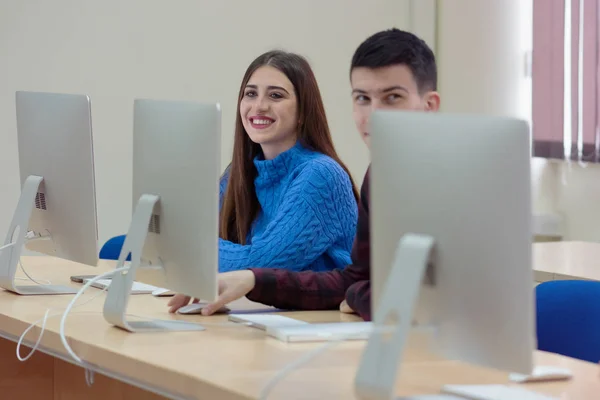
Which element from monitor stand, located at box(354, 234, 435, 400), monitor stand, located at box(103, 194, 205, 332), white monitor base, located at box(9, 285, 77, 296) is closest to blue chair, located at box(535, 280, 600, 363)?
monitor stand, located at box(103, 194, 205, 332)

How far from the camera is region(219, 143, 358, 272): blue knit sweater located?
265cm

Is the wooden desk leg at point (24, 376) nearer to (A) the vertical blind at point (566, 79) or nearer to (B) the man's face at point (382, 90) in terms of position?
(B) the man's face at point (382, 90)

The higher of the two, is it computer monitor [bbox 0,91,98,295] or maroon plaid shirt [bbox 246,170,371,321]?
computer monitor [bbox 0,91,98,295]

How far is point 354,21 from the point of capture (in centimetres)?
509

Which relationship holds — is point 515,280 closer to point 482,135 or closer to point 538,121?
point 482,135

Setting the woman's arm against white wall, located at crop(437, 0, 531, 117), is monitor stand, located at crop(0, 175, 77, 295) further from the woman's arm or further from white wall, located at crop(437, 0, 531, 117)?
white wall, located at crop(437, 0, 531, 117)

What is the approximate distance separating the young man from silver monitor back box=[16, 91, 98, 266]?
12.2 inches

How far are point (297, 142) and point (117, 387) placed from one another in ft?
3.14

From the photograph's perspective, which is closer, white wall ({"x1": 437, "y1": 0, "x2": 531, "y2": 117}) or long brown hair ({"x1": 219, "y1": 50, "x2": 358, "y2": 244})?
long brown hair ({"x1": 219, "y1": 50, "x2": 358, "y2": 244})

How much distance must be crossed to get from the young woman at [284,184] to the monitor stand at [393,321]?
122cm

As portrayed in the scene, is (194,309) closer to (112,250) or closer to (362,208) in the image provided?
(362,208)

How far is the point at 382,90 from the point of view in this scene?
2211mm

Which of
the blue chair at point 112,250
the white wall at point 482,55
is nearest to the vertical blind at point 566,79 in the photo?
the white wall at point 482,55

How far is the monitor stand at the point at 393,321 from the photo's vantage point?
54.1 inches
